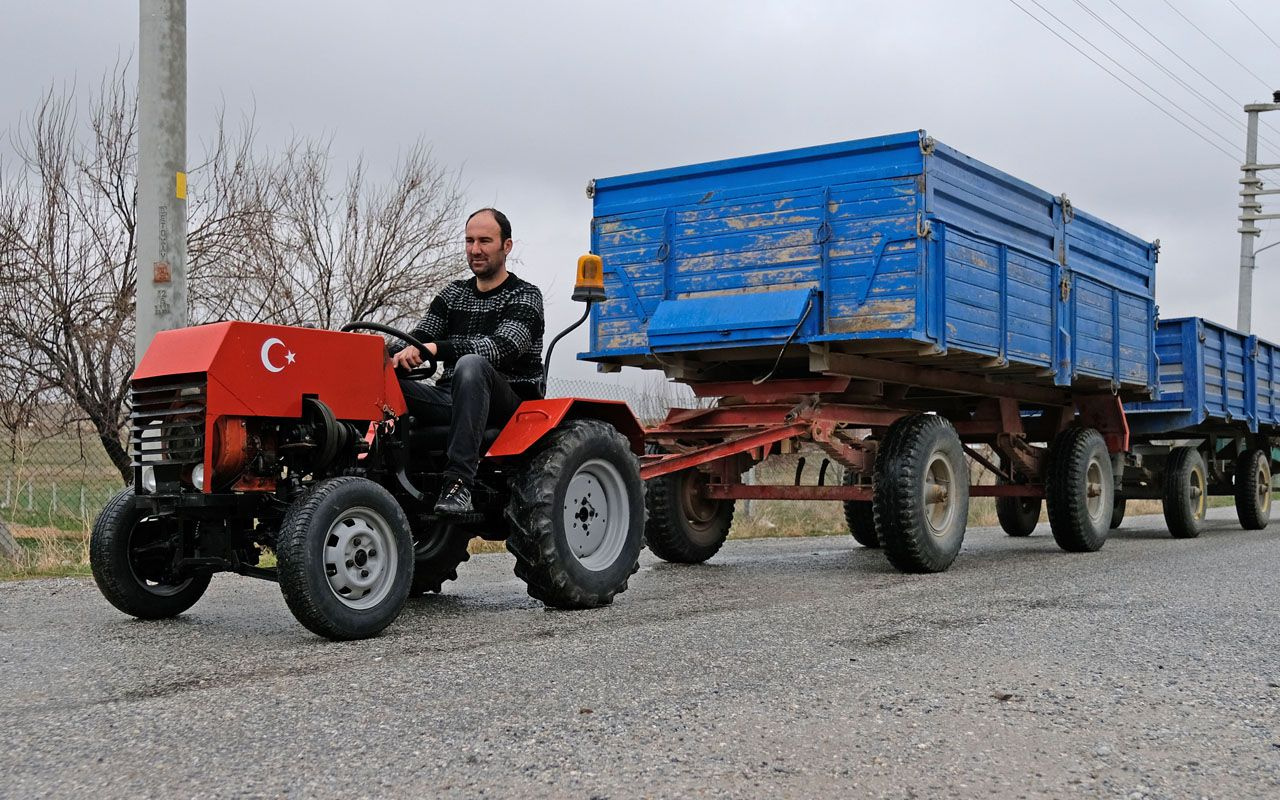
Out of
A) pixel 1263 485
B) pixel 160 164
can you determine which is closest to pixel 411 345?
pixel 160 164

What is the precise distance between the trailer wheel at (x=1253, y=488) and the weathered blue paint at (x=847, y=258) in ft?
21.0

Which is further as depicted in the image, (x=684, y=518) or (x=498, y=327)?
(x=684, y=518)

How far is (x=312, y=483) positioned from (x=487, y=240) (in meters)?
1.60

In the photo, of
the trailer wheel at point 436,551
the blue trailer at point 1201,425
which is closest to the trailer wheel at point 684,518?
the trailer wheel at point 436,551

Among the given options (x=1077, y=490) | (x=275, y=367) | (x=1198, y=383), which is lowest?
(x=1077, y=490)

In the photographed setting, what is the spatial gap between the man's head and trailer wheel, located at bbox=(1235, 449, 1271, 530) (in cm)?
1173

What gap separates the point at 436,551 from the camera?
6.28 metres

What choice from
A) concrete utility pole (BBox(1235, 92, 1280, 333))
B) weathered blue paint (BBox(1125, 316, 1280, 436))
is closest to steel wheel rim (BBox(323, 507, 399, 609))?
weathered blue paint (BBox(1125, 316, 1280, 436))

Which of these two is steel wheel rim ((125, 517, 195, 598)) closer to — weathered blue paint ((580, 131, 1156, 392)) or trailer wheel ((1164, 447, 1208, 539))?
weathered blue paint ((580, 131, 1156, 392))

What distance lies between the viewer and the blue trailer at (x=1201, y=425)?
43.0 ft

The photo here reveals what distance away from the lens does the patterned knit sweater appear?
19.8ft

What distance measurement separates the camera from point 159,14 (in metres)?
7.84

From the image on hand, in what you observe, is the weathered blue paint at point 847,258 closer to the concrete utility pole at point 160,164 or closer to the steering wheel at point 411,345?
the steering wheel at point 411,345

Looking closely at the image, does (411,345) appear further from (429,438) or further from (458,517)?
(458,517)
